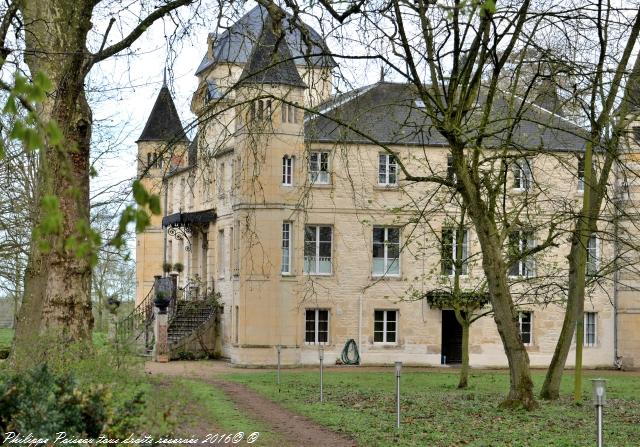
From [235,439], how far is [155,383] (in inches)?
213

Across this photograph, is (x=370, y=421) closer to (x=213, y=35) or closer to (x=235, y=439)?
(x=235, y=439)

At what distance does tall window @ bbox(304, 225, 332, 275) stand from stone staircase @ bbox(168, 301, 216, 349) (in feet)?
15.3

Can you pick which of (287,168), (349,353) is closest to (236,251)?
(287,168)

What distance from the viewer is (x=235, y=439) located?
1535 cm

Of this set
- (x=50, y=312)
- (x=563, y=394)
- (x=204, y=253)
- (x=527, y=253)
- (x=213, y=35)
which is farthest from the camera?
(x=204, y=253)

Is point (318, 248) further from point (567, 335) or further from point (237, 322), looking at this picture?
point (567, 335)

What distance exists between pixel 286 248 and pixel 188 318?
17.0 feet

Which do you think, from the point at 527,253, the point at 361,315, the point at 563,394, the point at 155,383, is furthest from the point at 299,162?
the point at 155,383

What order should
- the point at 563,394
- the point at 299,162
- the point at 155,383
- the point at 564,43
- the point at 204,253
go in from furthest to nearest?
the point at 204,253
the point at 299,162
the point at 563,394
the point at 564,43
the point at 155,383

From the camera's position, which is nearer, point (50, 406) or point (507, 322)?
point (50, 406)

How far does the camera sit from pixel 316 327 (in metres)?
42.7

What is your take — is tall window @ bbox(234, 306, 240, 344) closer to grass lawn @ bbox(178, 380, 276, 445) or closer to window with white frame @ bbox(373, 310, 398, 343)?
window with white frame @ bbox(373, 310, 398, 343)

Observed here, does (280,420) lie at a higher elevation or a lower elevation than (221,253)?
lower

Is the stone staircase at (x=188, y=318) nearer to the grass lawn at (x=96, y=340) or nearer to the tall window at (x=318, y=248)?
the tall window at (x=318, y=248)
